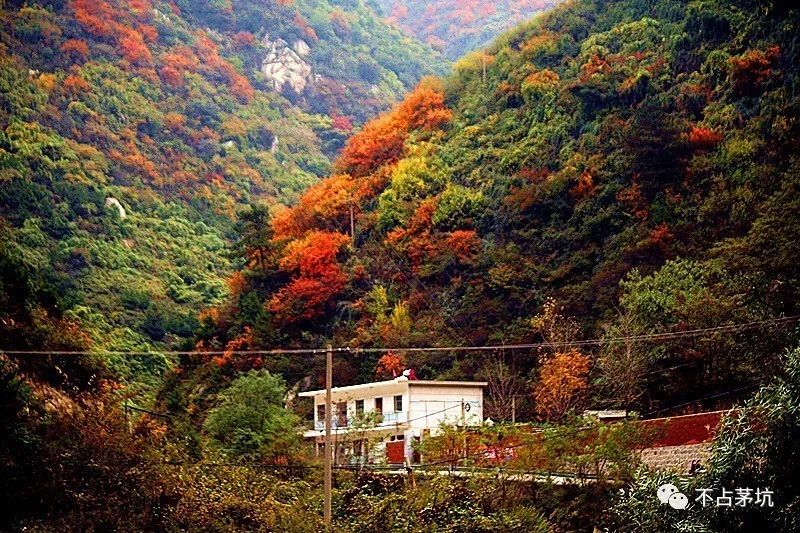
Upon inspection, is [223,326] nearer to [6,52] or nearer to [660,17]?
[660,17]

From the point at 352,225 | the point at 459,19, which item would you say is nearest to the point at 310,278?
the point at 352,225

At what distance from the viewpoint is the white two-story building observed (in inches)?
1204

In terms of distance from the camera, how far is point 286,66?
3452 inches

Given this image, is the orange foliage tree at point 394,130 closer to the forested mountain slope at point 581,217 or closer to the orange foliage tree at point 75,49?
the forested mountain slope at point 581,217

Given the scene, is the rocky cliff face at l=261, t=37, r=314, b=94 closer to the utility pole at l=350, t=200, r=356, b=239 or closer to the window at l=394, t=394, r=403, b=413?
the utility pole at l=350, t=200, r=356, b=239

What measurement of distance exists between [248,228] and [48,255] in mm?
9146

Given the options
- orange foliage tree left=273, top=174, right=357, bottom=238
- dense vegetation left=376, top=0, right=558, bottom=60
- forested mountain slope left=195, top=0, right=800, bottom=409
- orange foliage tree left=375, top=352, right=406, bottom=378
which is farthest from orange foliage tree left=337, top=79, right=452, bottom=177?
dense vegetation left=376, top=0, right=558, bottom=60

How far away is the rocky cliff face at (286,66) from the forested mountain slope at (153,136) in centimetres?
13

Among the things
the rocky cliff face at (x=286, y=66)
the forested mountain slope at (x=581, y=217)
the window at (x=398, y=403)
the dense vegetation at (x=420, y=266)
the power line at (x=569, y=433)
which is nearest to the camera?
the dense vegetation at (x=420, y=266)

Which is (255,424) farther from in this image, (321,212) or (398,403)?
(321,212)

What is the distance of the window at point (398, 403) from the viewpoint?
107 ft

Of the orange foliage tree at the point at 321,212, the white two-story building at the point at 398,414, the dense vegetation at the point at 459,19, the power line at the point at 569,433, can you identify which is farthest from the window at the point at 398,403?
the dense vegetation at the point at 459,19

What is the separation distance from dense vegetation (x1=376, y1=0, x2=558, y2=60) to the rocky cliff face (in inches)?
888

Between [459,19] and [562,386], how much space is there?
90869mm
